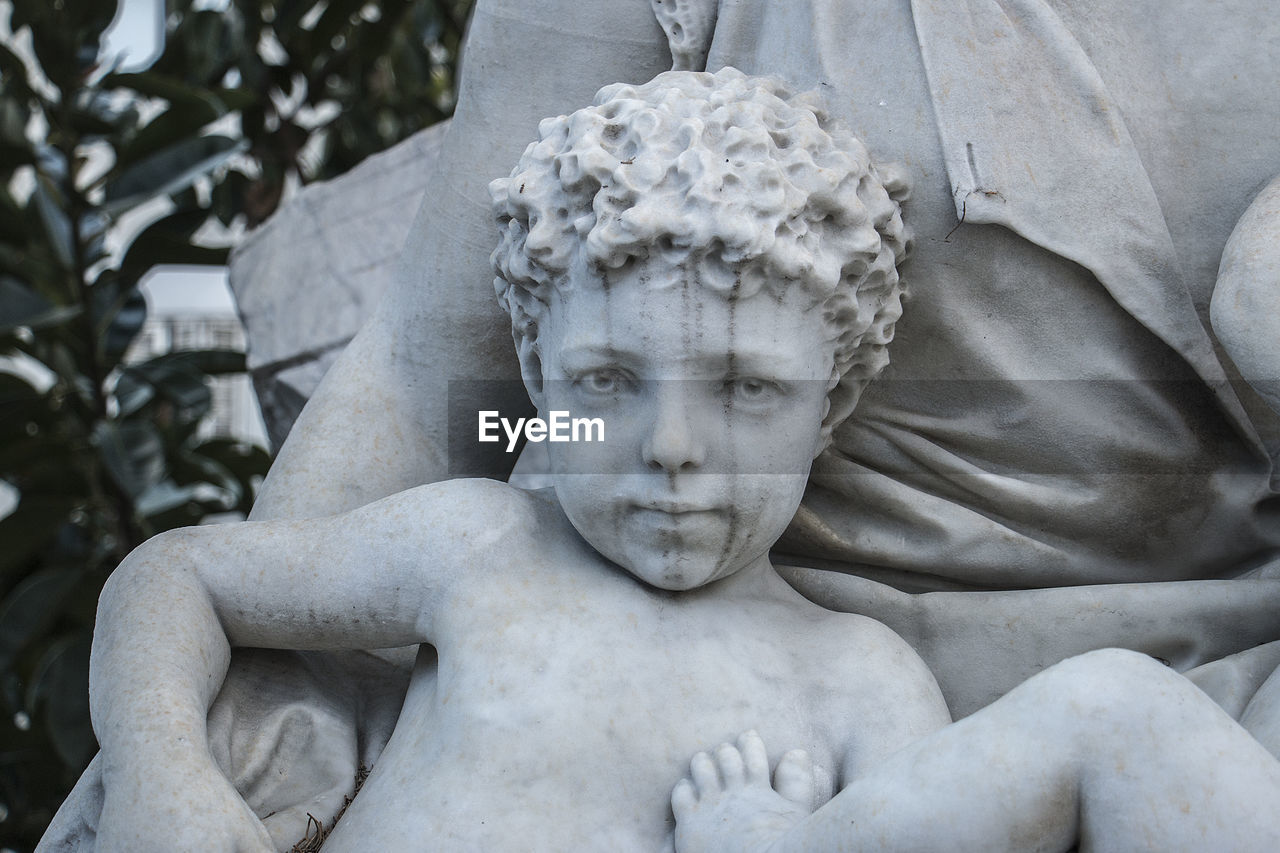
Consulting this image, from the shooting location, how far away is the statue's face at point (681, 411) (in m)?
1.44

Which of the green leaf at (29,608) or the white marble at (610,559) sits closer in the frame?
the white marble at (610,559)

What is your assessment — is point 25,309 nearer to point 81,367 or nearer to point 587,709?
point 81,367

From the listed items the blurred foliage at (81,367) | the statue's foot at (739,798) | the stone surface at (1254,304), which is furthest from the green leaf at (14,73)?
the stone surface at (1254,304)

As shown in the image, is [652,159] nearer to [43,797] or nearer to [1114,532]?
[1114,532]

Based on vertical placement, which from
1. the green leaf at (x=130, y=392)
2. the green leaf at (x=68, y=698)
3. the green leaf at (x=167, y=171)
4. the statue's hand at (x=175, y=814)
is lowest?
the green leaf at (x=68, y=698)

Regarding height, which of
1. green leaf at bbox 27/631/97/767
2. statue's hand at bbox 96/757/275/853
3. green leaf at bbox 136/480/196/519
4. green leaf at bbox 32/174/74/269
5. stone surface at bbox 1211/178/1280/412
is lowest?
green leaf at bbox 27/631/97/767

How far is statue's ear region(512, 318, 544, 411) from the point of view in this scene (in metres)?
1.61

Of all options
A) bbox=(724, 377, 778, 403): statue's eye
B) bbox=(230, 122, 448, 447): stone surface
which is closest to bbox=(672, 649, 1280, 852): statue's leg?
bbox=(724, 377, 778, 403): statue's eye

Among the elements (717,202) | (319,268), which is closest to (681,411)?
(717,202)

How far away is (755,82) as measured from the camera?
1602mm

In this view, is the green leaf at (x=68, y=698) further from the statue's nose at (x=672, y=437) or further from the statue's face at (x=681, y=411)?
the statue's nose at (x=672, y=437)

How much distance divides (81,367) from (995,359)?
2296mm

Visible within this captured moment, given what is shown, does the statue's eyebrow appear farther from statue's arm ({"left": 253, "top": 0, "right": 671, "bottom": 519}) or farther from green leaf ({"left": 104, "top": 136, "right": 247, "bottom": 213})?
green leaf ({"left": 104, "top": 136, "right": 247, "bottom": 213})

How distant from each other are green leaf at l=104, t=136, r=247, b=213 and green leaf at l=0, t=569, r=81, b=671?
0.74 meters
